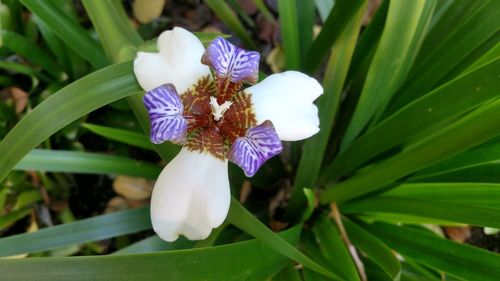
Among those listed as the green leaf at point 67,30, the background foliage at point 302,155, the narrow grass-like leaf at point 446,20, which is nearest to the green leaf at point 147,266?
the background foliage at point 302,155

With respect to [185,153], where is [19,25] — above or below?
above

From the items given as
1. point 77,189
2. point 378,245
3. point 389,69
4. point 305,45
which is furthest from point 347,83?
point 77,189

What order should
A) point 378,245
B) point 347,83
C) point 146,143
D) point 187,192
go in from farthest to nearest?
1. point 347,83
2. point 146,143
3. point 378,245
4. point 187,192

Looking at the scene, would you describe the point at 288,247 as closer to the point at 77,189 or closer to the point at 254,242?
the point at 254,242

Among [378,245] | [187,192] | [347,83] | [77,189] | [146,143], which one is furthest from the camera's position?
[77,189]

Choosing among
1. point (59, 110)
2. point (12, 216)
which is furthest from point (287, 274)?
point (12, 216)

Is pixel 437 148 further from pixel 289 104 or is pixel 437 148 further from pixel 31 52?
pixel 31 52

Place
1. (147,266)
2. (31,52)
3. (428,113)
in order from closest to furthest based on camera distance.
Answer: (147,266), (428,113), (31,52)

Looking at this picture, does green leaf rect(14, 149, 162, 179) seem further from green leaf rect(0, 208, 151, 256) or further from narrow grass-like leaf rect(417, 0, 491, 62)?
narrow grass-like leaf rect(417, 0, 491, 62)
